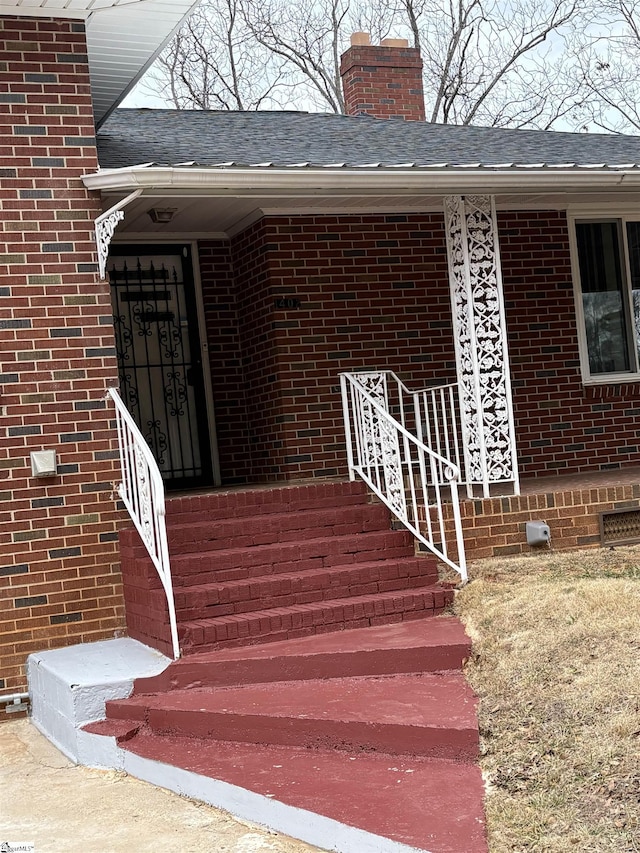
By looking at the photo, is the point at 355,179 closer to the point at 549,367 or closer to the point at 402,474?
the point at 402,474

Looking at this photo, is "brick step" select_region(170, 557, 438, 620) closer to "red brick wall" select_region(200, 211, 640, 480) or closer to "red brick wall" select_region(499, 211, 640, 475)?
"red brick wall" select_region(200, 211, 640, 480)

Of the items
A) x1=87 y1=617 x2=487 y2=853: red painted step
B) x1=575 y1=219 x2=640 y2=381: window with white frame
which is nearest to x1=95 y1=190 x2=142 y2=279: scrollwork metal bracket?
x1=87 y1=617 x2=487 y2=853: red painted step

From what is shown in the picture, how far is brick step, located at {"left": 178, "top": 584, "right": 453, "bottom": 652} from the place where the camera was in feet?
20.9

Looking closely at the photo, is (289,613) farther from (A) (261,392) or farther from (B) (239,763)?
(A) (261,392)

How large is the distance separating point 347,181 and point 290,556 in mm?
2588

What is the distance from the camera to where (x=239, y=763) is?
5.21 metres

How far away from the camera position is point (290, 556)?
7.24 metres

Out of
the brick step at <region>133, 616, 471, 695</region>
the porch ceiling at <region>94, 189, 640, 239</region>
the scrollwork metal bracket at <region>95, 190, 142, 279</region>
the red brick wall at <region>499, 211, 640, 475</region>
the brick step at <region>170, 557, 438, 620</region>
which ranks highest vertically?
the porch ceiling at <region>94, 189, 640, 239</region>

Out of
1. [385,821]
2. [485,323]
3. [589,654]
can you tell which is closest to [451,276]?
[485,323]

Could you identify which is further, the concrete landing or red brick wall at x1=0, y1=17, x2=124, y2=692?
red brick wall at x1=0, y1=17, x2=124, y2=692

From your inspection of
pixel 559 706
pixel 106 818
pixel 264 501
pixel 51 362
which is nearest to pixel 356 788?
pixel 559 706

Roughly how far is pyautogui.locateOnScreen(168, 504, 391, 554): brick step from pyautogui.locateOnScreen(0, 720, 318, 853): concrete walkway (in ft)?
5.54

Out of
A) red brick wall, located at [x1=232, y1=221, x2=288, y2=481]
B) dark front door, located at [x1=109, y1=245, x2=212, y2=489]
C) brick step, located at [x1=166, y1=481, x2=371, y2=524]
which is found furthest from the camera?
dark front door, located at [x1=109, y1=245, x2=212, y2=489]

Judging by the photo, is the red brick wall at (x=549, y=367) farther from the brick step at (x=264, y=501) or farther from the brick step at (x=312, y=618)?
the brick step at (x=312, y=618)
